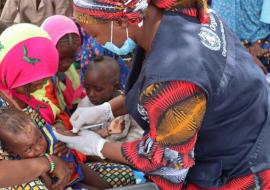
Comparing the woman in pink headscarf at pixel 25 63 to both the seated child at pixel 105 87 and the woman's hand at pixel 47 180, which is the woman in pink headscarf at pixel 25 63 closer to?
the woman's hand at pixel 47 180

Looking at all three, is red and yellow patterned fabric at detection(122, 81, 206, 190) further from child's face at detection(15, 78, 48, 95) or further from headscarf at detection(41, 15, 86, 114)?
headscarf at detection(41, 15, 86, 114)

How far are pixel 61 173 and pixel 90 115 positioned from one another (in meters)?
0.52

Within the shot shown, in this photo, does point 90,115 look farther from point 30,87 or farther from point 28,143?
point 28,143

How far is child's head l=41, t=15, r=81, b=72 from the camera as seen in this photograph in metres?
2.57

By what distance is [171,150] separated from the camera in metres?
1.49

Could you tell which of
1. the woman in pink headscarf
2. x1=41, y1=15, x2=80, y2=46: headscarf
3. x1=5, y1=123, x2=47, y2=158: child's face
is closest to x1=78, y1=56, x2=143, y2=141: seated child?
x1=41, y1=15, x2=80, y2=46: headscarf

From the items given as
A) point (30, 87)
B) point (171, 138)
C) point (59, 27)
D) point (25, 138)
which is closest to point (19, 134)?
point (25, 138)

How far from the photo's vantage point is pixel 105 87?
2555 mm

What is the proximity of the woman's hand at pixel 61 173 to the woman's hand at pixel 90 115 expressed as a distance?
32cm

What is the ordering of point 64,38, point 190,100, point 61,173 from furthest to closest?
point 64,38
point 61,173
point 190,100

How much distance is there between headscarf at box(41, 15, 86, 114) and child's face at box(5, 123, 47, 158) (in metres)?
0.68

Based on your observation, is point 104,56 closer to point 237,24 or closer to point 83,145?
point 83,145

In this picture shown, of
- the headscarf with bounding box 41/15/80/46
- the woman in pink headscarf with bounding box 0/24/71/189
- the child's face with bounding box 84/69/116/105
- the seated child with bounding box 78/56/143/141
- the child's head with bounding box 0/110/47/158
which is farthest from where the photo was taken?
the headscarf with bounding box 41/15/80/46

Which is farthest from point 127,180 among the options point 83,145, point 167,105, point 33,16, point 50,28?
point 33,16
